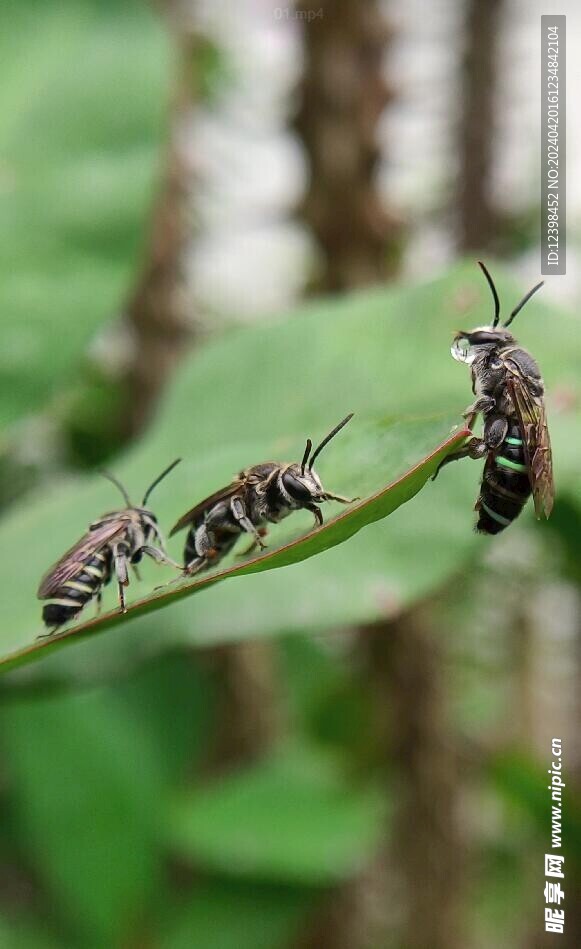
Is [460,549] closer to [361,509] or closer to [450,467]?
[450,467]

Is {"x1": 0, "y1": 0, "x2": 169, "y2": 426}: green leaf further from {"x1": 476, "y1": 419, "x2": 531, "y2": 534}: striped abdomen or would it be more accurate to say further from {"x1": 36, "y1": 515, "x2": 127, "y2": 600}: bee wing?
{"x1": 476, "y1": 419, "x2": 531, "y2": 534}: striped abdomen

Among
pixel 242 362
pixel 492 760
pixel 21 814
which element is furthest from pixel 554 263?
pixel 21 814

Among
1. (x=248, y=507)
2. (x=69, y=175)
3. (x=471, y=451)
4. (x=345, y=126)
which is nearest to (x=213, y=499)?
(x=248, y=507)

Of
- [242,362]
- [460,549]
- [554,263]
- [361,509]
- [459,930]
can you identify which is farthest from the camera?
[459,930]

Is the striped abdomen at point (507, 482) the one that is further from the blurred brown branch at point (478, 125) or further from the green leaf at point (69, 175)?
the blurred brown branch at point (478, 125)

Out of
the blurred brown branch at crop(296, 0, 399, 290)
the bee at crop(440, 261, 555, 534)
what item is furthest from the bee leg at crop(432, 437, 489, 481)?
the blurred brown branch at crop(296, 0, 399, 290)

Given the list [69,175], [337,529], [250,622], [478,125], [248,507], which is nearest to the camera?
[337,529]

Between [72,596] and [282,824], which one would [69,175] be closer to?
[72,596]
